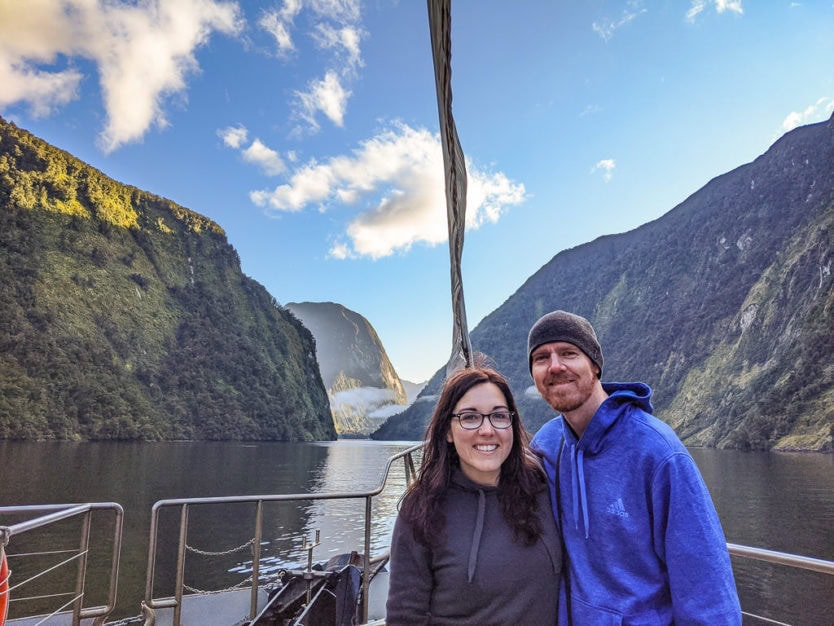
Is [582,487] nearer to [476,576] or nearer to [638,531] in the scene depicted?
[638,531]

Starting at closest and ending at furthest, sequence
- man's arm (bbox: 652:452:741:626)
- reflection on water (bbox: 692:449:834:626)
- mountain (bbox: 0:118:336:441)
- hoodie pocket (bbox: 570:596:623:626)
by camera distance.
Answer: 1. man's arm (bbox: 652:452:741:626)
2. hoodie pocket (bbox: 570:596:623:626)
3. reflection on water (bbox: 692:449:834:626)
4. mountain (bbox: 0:118:336:441)

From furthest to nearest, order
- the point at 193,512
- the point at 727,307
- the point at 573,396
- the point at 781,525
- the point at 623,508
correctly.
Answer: the point at 727,307 < the point at 193,512 < the point at 781,525 < the point at 573,396 < the point at 623,508

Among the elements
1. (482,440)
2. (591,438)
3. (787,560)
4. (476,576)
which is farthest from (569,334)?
(787,560)

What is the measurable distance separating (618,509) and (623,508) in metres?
0.01

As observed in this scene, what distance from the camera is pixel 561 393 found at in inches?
62.9

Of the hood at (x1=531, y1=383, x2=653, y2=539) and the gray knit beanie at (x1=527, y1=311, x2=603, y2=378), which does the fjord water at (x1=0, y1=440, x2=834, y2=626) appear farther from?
the gray knit beanie at (x1=527, y1=311, x2=603, y2=378)

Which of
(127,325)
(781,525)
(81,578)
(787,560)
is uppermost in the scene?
(127,325)

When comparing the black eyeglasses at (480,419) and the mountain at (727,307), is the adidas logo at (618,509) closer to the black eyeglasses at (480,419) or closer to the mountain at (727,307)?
the black eyeglasses at (480,419)

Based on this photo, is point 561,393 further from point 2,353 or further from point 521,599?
point 2,353

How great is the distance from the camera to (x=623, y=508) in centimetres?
137

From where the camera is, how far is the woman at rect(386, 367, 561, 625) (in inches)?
56.2

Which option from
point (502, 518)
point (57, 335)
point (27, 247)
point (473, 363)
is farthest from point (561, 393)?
point (27, 247)

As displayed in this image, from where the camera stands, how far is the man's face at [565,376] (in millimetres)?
1585

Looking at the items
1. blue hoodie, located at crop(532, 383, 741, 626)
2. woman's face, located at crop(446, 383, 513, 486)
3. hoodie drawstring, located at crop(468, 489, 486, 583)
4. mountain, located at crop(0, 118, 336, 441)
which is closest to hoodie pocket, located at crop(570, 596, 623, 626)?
blue hoodie, located at crop(532, 383, 741, 626)
